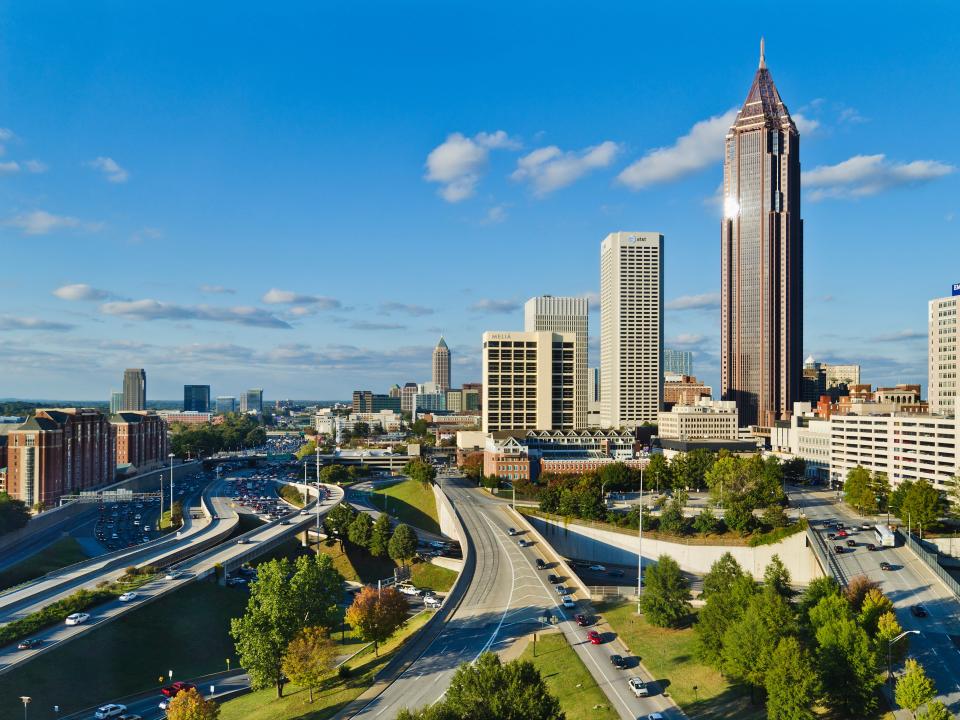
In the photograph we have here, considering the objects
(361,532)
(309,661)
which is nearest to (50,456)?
(361,532)

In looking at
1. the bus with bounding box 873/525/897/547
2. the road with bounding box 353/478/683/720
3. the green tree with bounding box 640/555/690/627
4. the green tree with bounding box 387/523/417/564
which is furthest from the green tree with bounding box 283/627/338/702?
the bus with bounding box 873/525/897/547

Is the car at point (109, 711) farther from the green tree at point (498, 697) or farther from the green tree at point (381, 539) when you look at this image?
the green tree at point (381, 539)

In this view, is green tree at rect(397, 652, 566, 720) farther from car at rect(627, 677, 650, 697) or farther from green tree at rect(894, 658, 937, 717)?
green tree at rect(894, 658, 937, 717)

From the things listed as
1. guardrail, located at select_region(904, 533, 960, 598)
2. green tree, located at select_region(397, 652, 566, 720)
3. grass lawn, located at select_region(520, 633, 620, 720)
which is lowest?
grass lawn, located at select_region(520, 633, 620, 720)

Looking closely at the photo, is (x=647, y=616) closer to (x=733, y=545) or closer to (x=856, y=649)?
(x=856, y=649)

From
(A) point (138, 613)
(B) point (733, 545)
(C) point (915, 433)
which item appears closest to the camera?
(A) point (138, 613)

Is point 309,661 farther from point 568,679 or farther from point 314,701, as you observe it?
point 568,679

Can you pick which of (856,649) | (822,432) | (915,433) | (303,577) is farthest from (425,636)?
(822,432)
